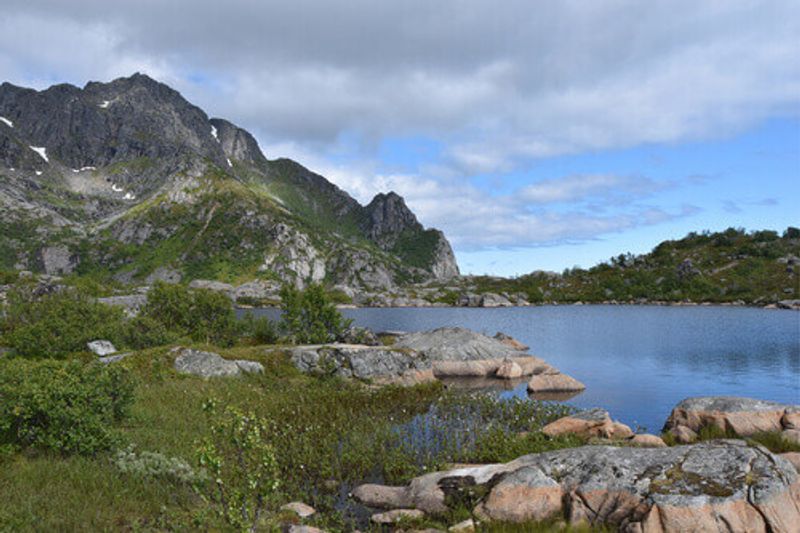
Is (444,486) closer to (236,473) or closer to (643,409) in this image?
(236,473)

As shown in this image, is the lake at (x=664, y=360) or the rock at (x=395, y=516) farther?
the lake at (x=664, y=360)

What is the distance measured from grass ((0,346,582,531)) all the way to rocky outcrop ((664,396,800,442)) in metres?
7.38

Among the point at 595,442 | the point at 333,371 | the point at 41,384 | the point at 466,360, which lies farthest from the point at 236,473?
the point at 466,360

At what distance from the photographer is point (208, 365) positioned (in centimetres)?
4328

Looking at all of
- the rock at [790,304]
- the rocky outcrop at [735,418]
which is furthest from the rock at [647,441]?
the rock at [790,304]

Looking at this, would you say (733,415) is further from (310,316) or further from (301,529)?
(310,316)

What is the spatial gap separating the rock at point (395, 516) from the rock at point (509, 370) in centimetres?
4077

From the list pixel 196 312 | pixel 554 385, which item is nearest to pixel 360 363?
pixel 554 385

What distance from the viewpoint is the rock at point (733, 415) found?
2591 centimetres

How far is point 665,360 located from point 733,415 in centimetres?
4466

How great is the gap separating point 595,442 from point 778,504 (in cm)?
1091

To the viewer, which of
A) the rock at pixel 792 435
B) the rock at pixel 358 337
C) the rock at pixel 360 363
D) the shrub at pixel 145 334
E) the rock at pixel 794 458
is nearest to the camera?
the rock at pixel 794 458

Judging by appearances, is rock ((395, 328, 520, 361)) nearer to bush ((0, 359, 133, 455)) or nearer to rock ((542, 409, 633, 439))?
rock ((542, 409, 633, 439))

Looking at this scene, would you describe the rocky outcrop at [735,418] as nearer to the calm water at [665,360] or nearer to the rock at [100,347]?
the calm water at [665,360]
